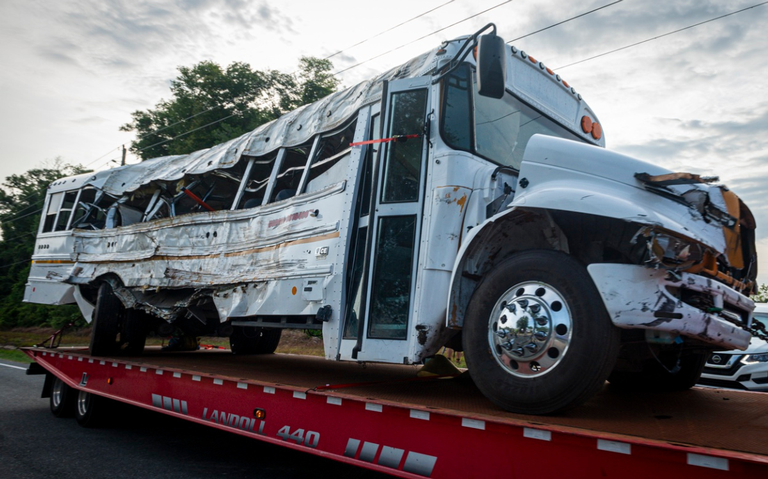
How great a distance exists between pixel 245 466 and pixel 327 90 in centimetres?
2635

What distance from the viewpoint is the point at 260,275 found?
5.62 meters

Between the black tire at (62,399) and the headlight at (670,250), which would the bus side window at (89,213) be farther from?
the headlight at (670,250)

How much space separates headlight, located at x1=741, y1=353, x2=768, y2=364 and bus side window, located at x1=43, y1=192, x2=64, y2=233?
10.6 meters

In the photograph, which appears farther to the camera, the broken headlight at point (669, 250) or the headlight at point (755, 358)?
the headlight at point (755, 358)

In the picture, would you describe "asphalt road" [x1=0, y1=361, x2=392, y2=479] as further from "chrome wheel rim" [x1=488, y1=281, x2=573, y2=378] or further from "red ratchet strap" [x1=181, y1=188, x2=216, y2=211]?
"red ratchet strap" [x1=181, y1=188, x2=216, y2=211]

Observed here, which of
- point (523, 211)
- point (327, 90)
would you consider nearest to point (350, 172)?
point (523, 211)

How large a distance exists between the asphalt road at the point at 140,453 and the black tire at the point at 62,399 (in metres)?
0.11

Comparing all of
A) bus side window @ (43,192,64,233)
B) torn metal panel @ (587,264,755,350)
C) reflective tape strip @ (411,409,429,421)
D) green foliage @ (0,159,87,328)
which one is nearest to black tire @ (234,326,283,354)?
bus side window @ (43,192,64,233)

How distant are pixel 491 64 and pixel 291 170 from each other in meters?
2.84

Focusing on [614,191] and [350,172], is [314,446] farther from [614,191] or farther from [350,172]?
[614,191]

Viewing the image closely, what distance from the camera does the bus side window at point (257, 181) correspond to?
251 inches

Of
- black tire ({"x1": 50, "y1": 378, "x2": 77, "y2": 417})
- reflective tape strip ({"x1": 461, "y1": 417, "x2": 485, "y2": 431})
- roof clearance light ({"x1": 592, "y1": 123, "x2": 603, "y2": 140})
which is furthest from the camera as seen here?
black tire ({"x1": 50, "y1": 378, "x2": 77, "y2": 417})

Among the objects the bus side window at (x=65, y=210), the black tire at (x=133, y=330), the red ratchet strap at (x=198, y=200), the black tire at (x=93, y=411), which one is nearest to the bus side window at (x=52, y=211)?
the bus side window at (x=65, y=210)

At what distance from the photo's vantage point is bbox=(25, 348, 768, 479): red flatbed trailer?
2402mm
